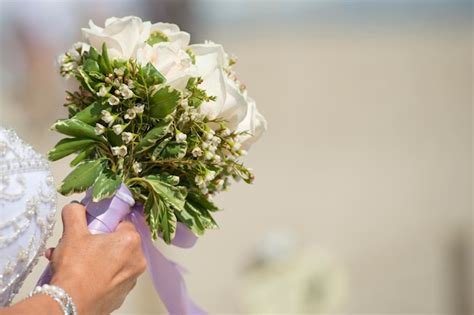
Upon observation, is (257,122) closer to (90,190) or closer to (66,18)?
(90,190)

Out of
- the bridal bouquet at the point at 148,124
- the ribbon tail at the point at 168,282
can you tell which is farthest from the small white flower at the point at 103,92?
the ribbon tail at the point at 168,282

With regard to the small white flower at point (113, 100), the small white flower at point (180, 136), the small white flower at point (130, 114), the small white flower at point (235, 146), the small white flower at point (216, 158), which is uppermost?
the small white flower at point (113, 100)

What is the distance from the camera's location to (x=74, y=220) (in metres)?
2.07

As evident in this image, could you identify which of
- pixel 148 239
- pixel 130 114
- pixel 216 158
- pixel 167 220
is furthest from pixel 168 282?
pixel 130 114

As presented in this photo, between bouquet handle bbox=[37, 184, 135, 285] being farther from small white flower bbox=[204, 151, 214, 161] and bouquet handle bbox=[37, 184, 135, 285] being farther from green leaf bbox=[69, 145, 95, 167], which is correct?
small white flower bbox=[204, 151, 214, 161]

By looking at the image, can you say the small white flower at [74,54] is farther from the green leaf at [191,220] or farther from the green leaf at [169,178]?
the green leaf at [191,220]

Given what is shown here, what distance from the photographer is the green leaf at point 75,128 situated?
2115 mm

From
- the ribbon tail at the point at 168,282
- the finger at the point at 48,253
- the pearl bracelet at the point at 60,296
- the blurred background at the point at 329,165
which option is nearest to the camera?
the pearl bracelet at the point at 60,296

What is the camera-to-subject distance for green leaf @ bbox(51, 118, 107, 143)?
212 cm

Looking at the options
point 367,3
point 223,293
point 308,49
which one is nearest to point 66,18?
point 223,293

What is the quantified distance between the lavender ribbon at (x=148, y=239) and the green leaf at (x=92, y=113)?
0.57 ft

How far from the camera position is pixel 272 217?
973cm

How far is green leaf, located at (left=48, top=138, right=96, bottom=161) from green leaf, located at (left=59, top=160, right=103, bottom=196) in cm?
5

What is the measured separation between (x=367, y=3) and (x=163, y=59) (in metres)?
27.8
